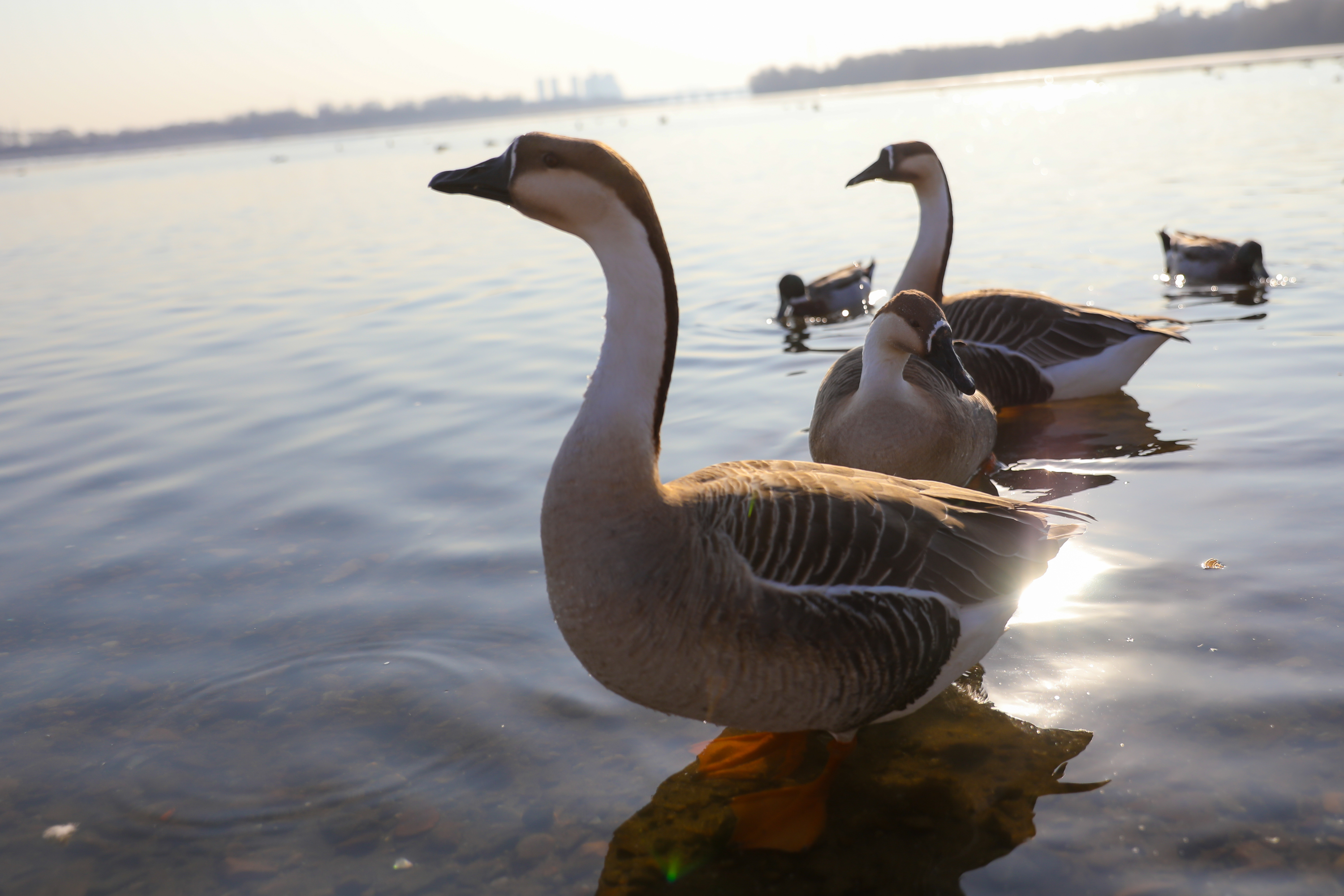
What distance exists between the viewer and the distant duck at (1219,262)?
12.1 metres

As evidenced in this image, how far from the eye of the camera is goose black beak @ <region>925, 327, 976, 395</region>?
554 centimetres

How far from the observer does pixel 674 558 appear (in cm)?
341

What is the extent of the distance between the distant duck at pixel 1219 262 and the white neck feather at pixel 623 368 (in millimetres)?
11397

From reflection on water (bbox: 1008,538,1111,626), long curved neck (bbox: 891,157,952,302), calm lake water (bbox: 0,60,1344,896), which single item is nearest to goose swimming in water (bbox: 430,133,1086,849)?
calm lake water (bbox: 0,60,1344,896)

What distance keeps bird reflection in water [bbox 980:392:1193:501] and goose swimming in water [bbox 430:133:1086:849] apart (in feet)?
10.9

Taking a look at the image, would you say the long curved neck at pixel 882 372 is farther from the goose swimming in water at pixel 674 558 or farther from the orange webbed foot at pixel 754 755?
the orange webbed foot at pixel 754 755

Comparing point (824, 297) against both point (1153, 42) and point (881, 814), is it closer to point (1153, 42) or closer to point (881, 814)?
point (881, 814)

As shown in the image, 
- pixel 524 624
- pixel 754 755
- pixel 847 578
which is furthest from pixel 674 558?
pixel 524 624

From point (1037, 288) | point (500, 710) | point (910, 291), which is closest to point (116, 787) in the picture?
point (500, 710)

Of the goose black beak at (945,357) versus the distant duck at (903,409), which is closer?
the goose black beak at (945,357)

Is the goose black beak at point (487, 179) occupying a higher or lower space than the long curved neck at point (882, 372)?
higher

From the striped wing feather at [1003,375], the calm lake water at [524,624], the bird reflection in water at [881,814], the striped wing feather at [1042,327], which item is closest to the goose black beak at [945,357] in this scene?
the calm lake water at [524,624]

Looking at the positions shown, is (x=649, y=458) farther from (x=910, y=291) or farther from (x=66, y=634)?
(x=66, y=634)

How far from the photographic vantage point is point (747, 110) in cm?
12544
